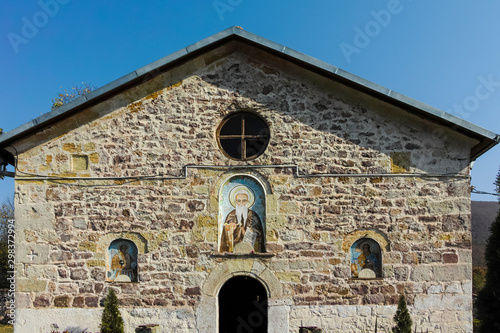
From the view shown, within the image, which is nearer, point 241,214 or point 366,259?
point 366,259

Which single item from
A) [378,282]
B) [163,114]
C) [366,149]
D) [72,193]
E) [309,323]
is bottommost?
[309,323]

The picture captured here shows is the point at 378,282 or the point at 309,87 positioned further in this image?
the point at 309,87

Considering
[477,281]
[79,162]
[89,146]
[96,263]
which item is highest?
[89,146]

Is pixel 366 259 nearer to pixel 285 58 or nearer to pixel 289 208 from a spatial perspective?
pixel 289 208

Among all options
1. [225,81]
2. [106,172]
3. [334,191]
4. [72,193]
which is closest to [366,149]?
[334,191]

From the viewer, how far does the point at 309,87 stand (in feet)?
25.7

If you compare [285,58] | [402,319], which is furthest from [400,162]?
[285,58]

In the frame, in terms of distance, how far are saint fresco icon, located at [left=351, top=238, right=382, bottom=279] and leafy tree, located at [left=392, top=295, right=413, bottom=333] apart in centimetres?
66

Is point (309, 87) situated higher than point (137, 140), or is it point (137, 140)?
point (309, 87)

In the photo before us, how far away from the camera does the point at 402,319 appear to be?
22.3ft

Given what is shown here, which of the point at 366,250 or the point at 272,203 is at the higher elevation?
the point at 272,203

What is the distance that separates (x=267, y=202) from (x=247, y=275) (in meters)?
1.36

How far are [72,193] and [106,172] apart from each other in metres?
0.74

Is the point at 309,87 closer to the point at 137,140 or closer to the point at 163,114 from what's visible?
the point at 163,114
